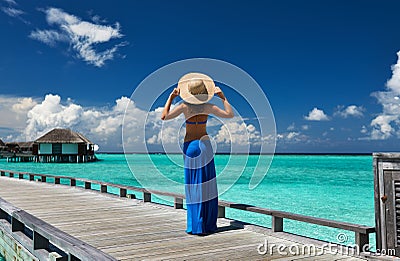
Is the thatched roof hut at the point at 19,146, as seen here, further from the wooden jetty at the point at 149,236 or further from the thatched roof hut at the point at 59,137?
the wooden jetty at the point at 149,236

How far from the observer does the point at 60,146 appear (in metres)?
54.7

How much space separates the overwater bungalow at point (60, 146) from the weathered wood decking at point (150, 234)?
46804mm

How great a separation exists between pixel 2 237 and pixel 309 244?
5088 mm

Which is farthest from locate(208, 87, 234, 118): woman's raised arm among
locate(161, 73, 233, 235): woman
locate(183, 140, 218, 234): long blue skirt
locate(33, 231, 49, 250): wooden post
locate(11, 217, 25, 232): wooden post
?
locate(11, 217, 25, 232): wooden post

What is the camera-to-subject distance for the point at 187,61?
15.4ft

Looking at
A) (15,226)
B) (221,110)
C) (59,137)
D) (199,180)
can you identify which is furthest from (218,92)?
(59,137)

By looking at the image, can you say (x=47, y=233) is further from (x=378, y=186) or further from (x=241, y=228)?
(x=378, y=186)

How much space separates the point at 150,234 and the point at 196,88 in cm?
197

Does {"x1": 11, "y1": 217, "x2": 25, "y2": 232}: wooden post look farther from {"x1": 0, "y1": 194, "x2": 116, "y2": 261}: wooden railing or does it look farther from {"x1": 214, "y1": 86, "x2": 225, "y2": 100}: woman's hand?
{"x1": 214, "y1": 86, "x2": 225, "y2": 100}: woman's hand

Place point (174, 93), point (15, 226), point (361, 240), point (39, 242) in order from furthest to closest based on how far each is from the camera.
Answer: point (15, 226)
point (174, 93)
point (39, 242)
point (361, 240)

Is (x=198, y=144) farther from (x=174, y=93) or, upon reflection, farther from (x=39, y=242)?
(x=39, y=242)

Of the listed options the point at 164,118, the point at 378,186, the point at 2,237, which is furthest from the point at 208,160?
the point at 2,237

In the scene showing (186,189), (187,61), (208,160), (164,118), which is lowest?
(186,189)

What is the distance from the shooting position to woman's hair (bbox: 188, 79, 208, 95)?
15.7 ft
